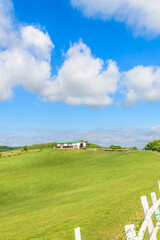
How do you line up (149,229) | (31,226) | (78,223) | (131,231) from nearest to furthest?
(131,231)
(149,229)
(78,223)
(31,226)

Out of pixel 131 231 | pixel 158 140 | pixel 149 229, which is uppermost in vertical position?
pixel 158 140

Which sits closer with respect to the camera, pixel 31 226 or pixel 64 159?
pixel 31 226

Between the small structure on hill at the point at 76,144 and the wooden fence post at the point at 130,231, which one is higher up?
the small structure on hill at the point at 76,144

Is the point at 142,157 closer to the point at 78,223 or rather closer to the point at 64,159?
the point at 64,159

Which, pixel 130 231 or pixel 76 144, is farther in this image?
pixel 76 144

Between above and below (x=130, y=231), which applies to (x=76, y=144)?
above

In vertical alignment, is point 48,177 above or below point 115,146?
below

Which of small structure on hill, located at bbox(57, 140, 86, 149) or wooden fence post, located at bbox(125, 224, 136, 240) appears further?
small structure on hill, located at bbox(57, 140, 86, 149)

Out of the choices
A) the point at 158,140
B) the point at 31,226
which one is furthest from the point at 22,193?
the point at 158,140

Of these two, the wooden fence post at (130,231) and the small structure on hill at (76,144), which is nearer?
the wooden fence post at (130,231)

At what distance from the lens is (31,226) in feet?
48.0

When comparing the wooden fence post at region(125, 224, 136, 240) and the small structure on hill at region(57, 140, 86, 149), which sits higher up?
the small structure on hill at region(57, 140, 86, 149)

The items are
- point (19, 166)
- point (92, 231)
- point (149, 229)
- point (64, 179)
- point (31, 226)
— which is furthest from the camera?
point (19, 166)

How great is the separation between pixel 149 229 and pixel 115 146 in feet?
360
